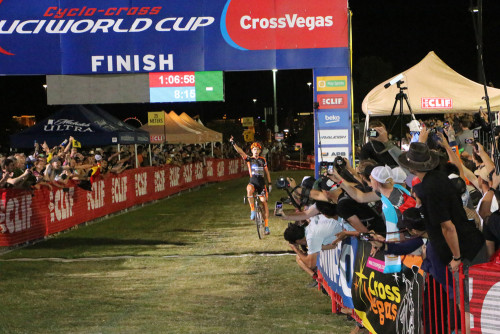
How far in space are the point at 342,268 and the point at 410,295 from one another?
7.69 ft

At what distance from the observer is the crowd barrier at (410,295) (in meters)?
5.09

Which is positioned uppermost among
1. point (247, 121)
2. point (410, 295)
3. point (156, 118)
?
point (247, 121)

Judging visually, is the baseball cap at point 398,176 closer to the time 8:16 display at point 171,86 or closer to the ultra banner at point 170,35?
the ultra banner at point 170,35

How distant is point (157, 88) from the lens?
685 inches

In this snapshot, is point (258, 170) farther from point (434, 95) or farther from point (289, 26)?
point (434, 95)

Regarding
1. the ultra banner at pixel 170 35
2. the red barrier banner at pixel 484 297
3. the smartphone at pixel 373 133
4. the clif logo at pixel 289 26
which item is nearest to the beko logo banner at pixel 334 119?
the ultra banner at pixel 170 35

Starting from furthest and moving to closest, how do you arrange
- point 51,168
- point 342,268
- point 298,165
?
point 298,165, point 51,168, point 342,268

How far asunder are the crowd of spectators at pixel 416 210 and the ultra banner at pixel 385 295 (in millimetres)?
160

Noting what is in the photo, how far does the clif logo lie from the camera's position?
656 inches

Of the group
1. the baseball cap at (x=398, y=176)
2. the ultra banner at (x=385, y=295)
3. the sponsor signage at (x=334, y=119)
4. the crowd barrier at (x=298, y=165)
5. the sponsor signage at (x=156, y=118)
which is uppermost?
the sponsor signage at (x=156, y=118)

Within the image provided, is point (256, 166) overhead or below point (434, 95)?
below

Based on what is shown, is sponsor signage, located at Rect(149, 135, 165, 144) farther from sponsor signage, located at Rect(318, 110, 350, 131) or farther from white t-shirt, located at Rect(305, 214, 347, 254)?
white t-shirt, located at Rect(305, 214, 347, 254)

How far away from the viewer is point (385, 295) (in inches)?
267

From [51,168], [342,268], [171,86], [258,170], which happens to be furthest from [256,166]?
[342,268]
